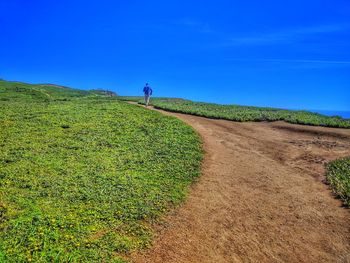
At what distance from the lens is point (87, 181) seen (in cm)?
1430

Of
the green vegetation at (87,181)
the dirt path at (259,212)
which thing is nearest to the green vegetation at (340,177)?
the dirt path at (259,212)

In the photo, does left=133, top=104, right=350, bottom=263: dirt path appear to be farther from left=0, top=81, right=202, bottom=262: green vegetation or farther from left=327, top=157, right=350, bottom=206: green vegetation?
left=0, top=81, right=202, bottom=262: green vegetation

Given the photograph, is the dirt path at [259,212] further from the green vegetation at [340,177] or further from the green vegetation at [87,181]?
the green vegetation at [87,181]

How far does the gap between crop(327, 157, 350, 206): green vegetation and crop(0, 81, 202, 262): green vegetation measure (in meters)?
6.01

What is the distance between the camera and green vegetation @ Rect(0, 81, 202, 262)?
33.1 feet

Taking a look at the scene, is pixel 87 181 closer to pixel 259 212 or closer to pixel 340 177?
pixel 259 212

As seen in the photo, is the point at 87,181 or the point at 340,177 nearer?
the point at 87,181

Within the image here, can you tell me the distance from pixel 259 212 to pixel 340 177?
5.49m

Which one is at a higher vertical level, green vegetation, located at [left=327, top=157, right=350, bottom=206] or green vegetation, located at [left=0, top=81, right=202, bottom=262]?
green vegetation, located at [left=327, top=157, right=350, bottom=206]

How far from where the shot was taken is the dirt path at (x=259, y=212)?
10344 millimetres

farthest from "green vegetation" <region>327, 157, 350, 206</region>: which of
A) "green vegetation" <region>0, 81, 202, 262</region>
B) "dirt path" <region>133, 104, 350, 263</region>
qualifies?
"green vegetation" <region>0, 81, 202, 262</region>

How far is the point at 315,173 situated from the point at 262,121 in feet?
35.8

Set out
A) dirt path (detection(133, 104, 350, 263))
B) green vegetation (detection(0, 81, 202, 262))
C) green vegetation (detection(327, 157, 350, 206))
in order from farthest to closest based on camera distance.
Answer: green vegetation (detection(327, 157, 350, 206)), dirt path (detection(133, 104, 350, 263)), green vegetation (detection(0, 81, 202, 262))

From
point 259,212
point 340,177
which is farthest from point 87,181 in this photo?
point 340,177
